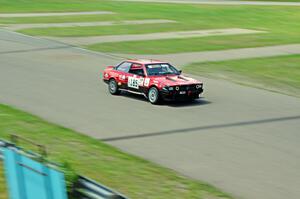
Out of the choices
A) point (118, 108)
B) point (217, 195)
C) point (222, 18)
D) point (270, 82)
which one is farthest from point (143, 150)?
point (222, 18)

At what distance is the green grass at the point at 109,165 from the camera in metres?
11.7

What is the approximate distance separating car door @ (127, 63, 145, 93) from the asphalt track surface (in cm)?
44

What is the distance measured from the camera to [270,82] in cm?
2422

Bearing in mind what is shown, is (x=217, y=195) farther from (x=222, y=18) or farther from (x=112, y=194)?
(x=222, y=18)

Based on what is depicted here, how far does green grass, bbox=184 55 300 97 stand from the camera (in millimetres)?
23781

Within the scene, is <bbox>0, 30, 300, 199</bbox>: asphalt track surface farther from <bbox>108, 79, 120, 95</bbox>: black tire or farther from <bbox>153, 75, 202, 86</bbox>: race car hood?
<bbox>153, 75, 202, 86</bbox>: race car hood

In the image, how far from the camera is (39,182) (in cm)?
869

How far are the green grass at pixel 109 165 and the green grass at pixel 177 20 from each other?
16913 millimetres

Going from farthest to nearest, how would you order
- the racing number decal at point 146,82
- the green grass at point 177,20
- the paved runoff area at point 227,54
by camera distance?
the green grass at point 177,20 → the paved runoff area at point 227,54 → the racing number decal at point 146,82

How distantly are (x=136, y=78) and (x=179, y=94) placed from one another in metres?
1.81

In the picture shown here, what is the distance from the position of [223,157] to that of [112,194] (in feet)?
18.3

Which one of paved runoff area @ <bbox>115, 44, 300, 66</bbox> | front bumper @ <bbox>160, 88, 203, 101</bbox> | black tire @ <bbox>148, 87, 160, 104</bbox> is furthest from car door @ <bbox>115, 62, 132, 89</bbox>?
paved runoff area @ <bbox>115, 44, 300, 66</bbox>

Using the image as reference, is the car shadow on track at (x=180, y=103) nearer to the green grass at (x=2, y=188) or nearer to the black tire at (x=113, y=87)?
the black tire at (x=113, y=87)

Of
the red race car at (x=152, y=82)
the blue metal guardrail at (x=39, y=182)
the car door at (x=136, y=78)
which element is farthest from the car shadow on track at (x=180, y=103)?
the blue metal guardrail at (x=39, y=182)
